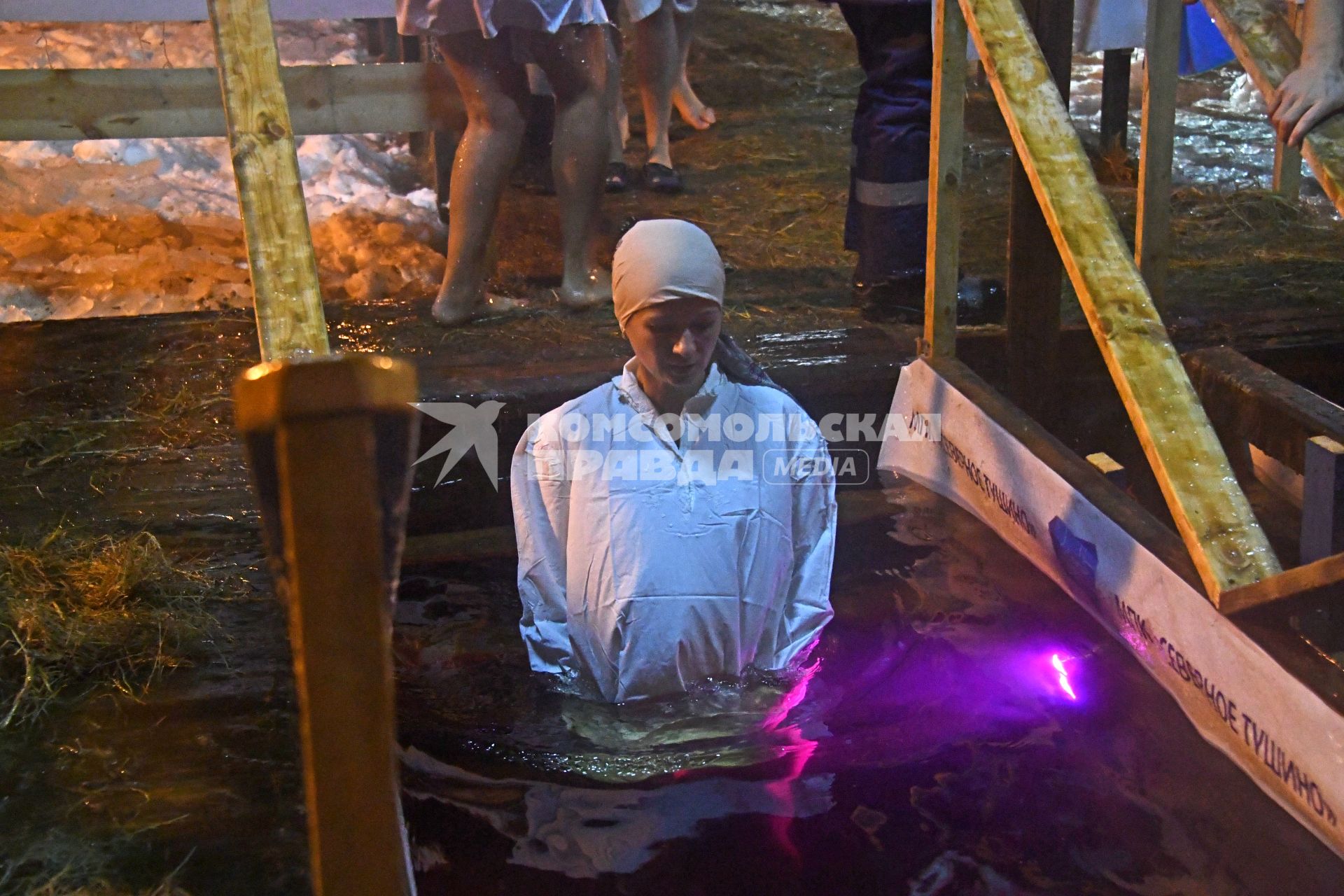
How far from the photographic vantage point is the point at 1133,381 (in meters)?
3.21

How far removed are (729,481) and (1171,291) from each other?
323 cm

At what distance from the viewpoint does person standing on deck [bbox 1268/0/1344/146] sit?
3105 millimetres

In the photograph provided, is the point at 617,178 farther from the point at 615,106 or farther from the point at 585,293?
the point at 585,293

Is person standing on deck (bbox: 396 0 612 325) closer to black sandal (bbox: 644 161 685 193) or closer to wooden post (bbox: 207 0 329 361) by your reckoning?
black sandal (bbox: 644 161 685 193)

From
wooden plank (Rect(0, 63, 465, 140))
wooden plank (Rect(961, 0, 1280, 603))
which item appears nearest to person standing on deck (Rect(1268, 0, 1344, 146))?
wooden plank (Rect(961, 0, 1280, 603))

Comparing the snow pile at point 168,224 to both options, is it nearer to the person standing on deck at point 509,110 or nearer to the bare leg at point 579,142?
the person standing on deck at point 509,110

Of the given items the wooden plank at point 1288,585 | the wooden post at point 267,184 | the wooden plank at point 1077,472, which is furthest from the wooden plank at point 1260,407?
the wooden post at point 267,184

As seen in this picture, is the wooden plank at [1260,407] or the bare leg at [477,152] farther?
the bare leg at [477,152]

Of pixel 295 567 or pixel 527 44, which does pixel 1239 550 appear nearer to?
pixel 295 567

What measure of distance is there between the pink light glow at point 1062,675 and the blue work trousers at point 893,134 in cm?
238

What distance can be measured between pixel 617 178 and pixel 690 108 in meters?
1.66

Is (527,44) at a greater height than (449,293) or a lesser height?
greater

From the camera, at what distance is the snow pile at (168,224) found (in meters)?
6.31

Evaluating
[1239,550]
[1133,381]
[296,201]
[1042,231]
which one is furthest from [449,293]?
[1239,550]
